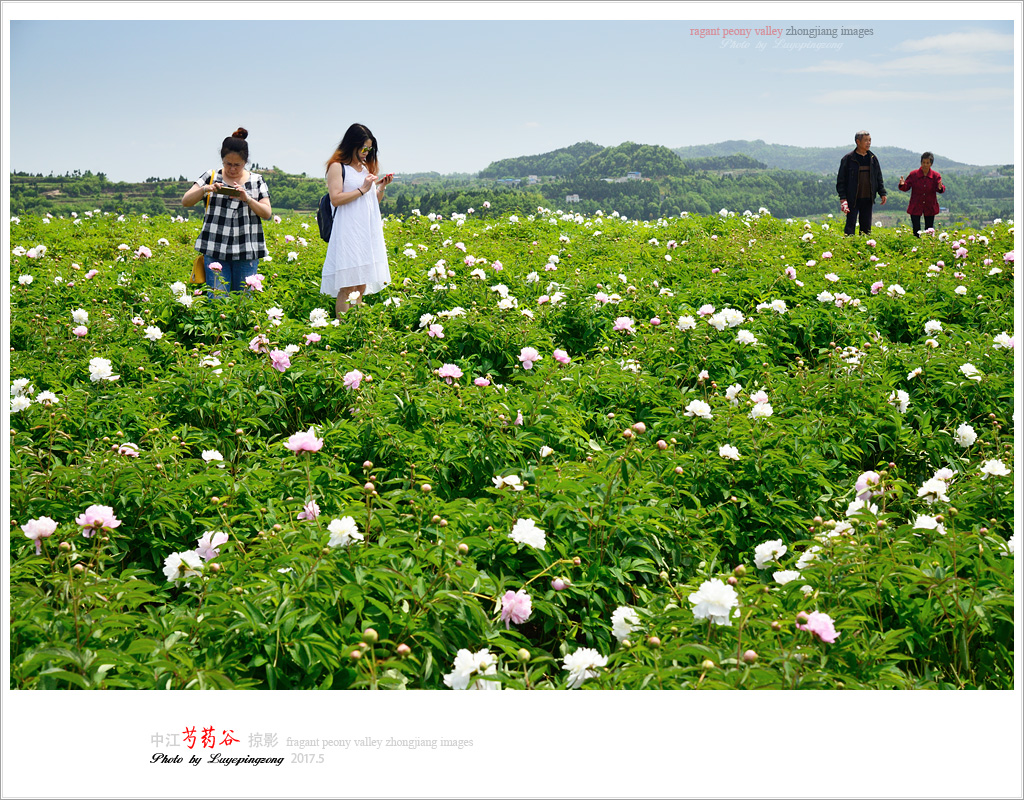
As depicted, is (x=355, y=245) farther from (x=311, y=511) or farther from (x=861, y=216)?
(x=861, y=216)

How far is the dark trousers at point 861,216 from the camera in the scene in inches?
348

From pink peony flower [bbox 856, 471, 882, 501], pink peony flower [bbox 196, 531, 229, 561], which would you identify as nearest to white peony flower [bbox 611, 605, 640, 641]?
pink peony flower [bbox 856, 471, 882, 501]

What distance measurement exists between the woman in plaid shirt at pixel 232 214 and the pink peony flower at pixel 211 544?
11.0ft

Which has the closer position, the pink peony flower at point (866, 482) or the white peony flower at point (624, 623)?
the white peony flower at point (624, 623)

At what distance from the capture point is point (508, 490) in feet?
7.63

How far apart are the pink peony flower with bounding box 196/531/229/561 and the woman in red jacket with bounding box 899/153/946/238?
387 inches

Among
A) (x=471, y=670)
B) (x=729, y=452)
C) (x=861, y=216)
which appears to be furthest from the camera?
(x=861, y=216)

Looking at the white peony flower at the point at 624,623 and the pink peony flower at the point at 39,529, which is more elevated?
the pink peony flower at the point at 39,529

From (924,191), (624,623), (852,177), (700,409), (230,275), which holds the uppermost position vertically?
(852,177)

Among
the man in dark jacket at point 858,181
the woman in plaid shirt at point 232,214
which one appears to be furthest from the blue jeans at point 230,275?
the man in dark jacket at point 858,181

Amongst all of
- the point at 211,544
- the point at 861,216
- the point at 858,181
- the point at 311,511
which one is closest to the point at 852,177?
the point at 858,181

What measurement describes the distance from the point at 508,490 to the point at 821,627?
105 centimetres

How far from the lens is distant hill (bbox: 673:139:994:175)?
897 centimetres

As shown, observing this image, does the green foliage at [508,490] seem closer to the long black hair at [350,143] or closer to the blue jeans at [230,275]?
the blue jeans at [230,275]
